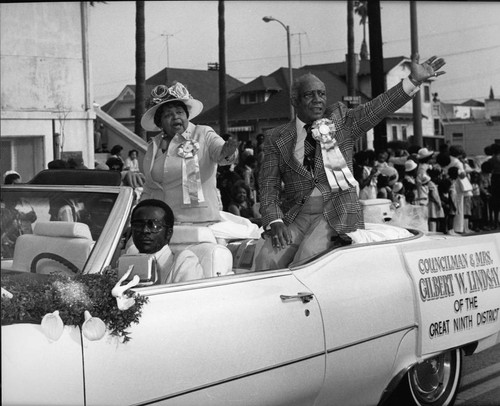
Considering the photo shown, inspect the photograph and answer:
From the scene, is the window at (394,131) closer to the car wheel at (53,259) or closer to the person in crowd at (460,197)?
the person in crowd at (460,197)

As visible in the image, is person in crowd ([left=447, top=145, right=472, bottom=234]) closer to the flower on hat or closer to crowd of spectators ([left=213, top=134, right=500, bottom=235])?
crowd of spectators ([left=213, top=134, right=500, bottom=235])

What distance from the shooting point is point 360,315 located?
4.25 metres

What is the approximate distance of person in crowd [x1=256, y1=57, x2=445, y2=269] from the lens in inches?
194

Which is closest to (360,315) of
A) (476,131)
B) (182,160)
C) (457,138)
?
(182,160)

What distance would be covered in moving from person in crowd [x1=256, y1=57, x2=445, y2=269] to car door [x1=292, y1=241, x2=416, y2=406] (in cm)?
39

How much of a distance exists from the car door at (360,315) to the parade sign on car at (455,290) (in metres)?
0.12

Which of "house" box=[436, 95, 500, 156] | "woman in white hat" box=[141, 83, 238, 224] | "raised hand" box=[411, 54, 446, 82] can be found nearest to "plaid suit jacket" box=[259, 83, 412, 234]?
"raised hand" box=[411, 54, 446, 82]

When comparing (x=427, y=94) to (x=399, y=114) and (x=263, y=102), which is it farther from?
(x=263, y=102)

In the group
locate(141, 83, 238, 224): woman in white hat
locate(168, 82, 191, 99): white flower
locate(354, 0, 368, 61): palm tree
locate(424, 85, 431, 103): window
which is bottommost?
locate(141, 83, 238, 224): woman in white hat

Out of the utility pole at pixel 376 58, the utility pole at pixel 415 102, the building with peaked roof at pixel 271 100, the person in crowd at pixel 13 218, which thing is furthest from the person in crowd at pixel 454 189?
the building with peaked roof at pixel 271 100

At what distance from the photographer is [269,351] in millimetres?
3793

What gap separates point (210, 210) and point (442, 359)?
5.51 feet

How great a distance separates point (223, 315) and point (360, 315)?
35.0 inches

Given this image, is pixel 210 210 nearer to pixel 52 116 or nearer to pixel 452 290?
pixel 452 290
